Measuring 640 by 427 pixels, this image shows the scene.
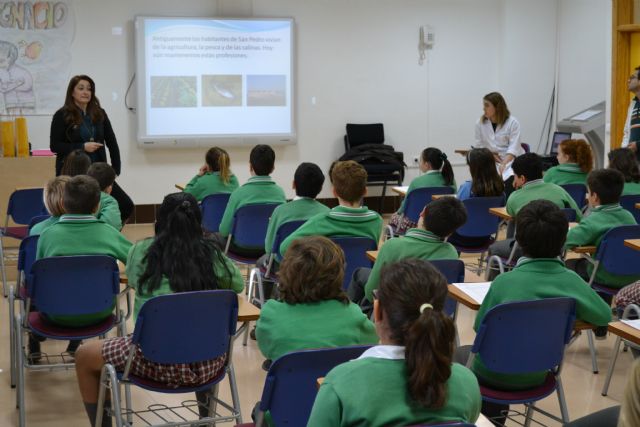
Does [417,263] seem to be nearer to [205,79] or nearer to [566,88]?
[205,79]

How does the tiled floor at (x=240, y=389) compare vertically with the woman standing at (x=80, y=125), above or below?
below

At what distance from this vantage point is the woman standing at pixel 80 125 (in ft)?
22.1

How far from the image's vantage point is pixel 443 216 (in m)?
3.95

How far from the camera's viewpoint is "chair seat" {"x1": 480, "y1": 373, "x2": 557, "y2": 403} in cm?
332

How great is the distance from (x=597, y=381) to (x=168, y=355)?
8.71 feet

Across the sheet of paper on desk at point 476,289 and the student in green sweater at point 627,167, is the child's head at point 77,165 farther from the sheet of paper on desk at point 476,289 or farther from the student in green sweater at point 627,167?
the student in green sweater at point 627,167

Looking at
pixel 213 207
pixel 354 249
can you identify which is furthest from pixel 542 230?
pixel 213 207

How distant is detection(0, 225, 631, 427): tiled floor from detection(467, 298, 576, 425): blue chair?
0.82 metres

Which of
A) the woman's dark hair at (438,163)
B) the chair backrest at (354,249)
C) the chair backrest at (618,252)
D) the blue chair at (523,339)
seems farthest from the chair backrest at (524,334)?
the woman's dark hair at (438,163)

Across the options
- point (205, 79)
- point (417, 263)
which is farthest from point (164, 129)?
point (417, 263)

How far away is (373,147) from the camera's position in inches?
400

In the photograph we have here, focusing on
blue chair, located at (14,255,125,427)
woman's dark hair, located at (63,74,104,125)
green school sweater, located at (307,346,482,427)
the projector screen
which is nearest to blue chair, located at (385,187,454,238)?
woman's dark hair, located at (63,74,104,125)

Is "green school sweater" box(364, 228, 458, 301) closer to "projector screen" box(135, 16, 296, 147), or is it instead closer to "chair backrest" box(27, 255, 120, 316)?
"chair backrest" box(27, 255, 120, 316)

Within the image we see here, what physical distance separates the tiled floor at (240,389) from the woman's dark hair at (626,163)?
1330mm
